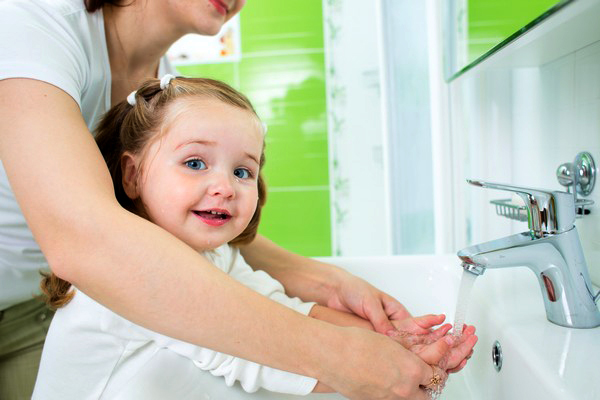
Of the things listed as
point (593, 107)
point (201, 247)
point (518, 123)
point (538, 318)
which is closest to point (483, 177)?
point (518, 123)

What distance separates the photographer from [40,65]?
0.64 m

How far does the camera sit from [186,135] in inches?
27.7

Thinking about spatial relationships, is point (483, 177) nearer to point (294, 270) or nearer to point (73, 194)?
point (294, 270)

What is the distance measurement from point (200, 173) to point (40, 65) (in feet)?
0.75

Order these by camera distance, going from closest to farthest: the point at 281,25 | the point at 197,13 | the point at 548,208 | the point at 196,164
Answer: the point at 548,208, the point at 196,164, the point at 197,13, the point at 281,25

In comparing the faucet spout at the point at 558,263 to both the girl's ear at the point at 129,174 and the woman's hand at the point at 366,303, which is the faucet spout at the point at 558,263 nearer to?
the woman's hand at the point at 366,303

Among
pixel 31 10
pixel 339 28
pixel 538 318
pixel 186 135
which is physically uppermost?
pixel 339 28

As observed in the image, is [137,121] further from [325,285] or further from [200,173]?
[325,285]

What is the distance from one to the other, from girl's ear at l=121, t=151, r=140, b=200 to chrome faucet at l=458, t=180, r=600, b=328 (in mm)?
458

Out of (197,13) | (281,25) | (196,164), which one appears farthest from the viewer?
(281,25)

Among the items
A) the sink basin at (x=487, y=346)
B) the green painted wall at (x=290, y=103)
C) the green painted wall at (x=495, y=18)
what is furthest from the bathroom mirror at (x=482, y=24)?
the green painted wall at (x=290, y=103)

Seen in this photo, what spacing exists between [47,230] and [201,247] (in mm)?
237

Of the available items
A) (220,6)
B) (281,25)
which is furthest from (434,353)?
(281,25)

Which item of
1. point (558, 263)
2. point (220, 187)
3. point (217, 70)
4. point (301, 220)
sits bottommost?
point (301, 220)
